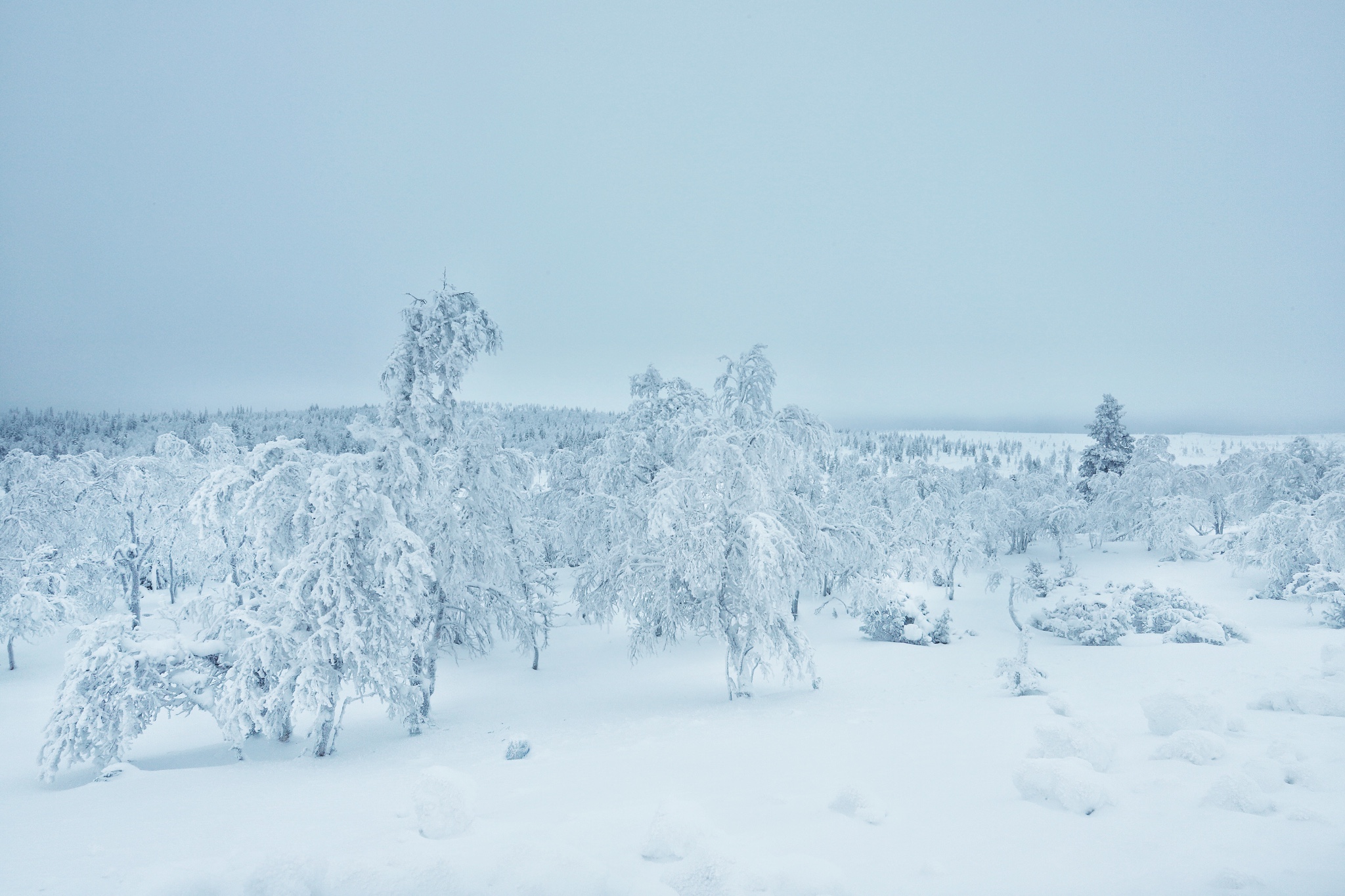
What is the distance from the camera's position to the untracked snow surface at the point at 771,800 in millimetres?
4332

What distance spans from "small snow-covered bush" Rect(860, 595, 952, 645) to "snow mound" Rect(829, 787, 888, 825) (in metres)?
18.6

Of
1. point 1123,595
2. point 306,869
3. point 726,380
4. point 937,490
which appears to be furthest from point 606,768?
point 937,490

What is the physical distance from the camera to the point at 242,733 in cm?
1121

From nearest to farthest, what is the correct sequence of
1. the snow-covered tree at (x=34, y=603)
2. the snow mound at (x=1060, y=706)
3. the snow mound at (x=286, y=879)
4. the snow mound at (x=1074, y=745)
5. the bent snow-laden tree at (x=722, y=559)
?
the snow mound at (x=286, y=879) < the snow mound at (x=1074, y=745) < the snow mound at (x=1060, y=706) < the bent snow-laden tree at (x=722, y=559) < the snow-covered tree at (x=34, y=603)

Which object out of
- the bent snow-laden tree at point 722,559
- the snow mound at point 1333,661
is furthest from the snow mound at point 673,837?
the snow mound at point 1333,661

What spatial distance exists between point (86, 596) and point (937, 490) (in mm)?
49700

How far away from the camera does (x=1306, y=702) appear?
780 centimetres

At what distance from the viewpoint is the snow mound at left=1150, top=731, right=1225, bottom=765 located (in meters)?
6.01

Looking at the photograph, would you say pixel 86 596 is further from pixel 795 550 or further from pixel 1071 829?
pixel 1071 829

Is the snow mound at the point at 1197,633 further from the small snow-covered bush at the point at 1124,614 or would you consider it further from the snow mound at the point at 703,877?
the snow mound at the point at 703,877

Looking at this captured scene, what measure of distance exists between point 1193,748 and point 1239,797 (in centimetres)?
146

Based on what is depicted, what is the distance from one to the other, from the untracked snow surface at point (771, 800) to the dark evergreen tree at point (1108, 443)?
131ft

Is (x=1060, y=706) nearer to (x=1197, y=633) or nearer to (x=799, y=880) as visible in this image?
(x=799, y=880)

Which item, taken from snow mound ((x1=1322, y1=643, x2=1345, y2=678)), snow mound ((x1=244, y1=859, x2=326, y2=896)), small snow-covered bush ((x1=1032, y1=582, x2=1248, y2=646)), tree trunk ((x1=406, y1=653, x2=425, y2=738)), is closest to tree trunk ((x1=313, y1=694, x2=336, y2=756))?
tree trunk ((x1=406, y1=653, x2=425, y2=738))
